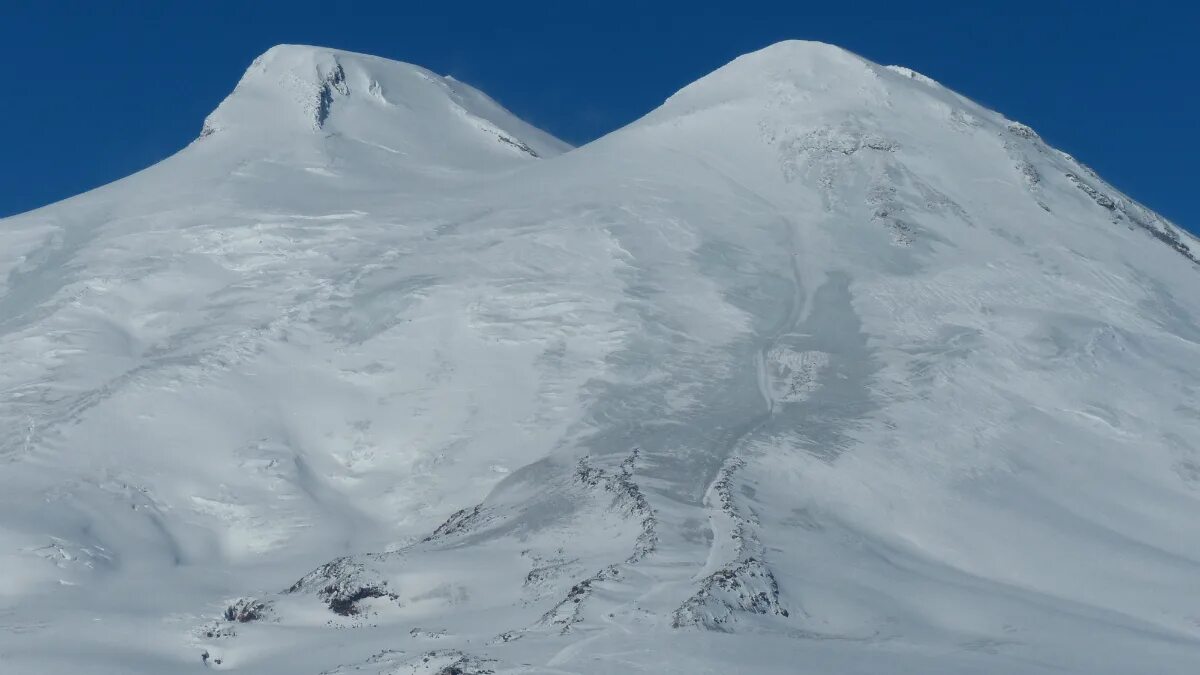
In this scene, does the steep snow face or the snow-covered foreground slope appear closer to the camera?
the snow-covered foreground slope

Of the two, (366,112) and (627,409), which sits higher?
(366,112)

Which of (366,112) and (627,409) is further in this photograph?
(366,112)

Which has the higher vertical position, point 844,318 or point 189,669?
point 844,318

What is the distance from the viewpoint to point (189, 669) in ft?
107

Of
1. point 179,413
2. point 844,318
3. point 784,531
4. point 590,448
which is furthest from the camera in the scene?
point 844,318

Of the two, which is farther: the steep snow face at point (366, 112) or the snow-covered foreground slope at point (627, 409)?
the steep snow face at point (366, 112)

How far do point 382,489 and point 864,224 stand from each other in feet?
100

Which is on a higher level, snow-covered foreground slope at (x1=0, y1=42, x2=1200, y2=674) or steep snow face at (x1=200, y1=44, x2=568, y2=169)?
steep snow face at (x1=200, y1=44, x2=568, y2=169)

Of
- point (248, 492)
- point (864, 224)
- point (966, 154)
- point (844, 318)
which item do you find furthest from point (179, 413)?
point (966, 154)

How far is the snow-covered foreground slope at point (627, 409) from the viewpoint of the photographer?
3303 cm

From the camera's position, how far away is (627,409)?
4825 centimetres

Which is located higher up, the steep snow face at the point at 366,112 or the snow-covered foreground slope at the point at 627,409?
the steep snow face at the point at 366,112

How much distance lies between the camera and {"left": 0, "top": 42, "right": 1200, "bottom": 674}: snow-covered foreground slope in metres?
33.0

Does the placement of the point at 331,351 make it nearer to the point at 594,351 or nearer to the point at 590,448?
the point at 594,351
